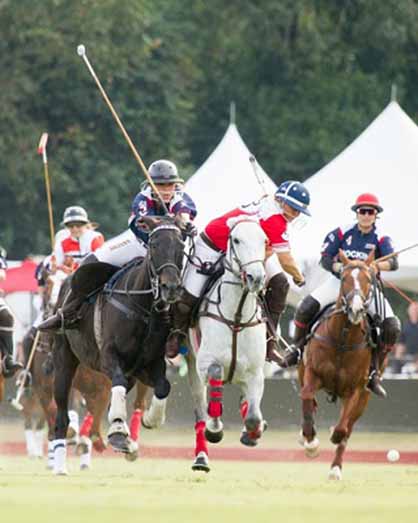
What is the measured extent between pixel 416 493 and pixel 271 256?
2530 mm

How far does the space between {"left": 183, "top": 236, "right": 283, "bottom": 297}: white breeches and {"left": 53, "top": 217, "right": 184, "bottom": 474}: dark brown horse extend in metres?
0.28

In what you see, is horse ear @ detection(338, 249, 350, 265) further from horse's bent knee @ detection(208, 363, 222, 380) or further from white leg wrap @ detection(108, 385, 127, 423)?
white leg wrap @ detection(108, 385, 127, 423)

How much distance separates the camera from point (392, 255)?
16.6m

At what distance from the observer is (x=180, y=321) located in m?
14.8

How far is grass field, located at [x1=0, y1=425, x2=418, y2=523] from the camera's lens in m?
10.9

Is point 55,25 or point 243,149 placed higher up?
point 55,25

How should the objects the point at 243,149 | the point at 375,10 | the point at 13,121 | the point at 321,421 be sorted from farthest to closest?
the point at 375,10
the point at 13,121
the point at 243,149
the point at 321,421

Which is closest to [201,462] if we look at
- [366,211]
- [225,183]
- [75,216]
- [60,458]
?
[60,458]

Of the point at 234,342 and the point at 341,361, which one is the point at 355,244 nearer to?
the point at 341,361

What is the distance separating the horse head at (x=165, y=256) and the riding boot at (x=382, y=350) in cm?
308

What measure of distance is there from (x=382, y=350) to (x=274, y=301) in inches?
91.2

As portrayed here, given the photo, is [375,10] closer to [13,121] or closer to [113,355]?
[13,121]

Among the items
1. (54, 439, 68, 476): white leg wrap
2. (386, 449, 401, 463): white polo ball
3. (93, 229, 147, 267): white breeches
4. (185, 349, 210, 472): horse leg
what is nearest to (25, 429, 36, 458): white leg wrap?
(386, 449, 401, 463): white polo ball

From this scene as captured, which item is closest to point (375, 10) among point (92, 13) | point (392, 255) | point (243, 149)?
point (92, 13)
